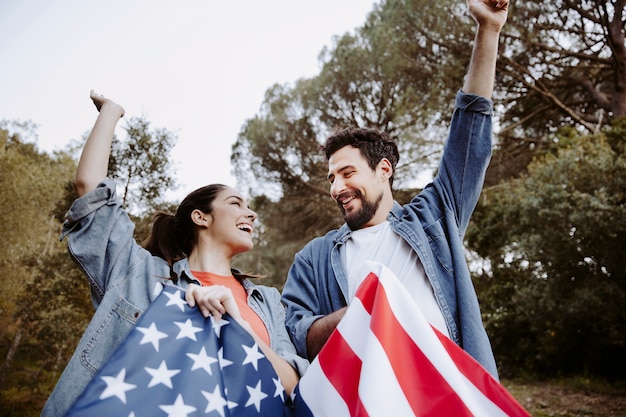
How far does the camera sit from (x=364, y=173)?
7.15 ft

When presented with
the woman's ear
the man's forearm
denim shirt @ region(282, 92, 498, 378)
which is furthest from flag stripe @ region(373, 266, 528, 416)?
the woman's ear

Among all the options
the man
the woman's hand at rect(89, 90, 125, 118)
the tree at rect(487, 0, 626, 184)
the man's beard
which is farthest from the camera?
the tree at rect(487, 0, 626, 184)

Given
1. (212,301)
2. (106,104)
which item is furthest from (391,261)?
(106,104)

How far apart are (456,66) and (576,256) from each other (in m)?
5.87

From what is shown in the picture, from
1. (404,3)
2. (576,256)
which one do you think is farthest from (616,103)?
(404,3)

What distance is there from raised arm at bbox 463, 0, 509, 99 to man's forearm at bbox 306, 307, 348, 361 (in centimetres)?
118

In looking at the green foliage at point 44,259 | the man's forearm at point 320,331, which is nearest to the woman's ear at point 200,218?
the man's forearm at point 320,331

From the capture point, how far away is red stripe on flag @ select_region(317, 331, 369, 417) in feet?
4.18

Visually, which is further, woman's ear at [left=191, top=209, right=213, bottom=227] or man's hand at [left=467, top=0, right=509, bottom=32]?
woman's ear at [left=191, top=209, right=213, bottom=227]

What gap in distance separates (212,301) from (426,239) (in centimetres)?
98

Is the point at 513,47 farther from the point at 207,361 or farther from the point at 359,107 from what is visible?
the point at 207,361

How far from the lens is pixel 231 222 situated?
2.27 meters

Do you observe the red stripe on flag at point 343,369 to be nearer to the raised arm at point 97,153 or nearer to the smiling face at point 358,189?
the smiling face at point 358,189

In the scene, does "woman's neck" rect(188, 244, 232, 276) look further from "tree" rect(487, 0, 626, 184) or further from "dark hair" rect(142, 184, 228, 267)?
"tree" rect(487, 0, 626, 184)
